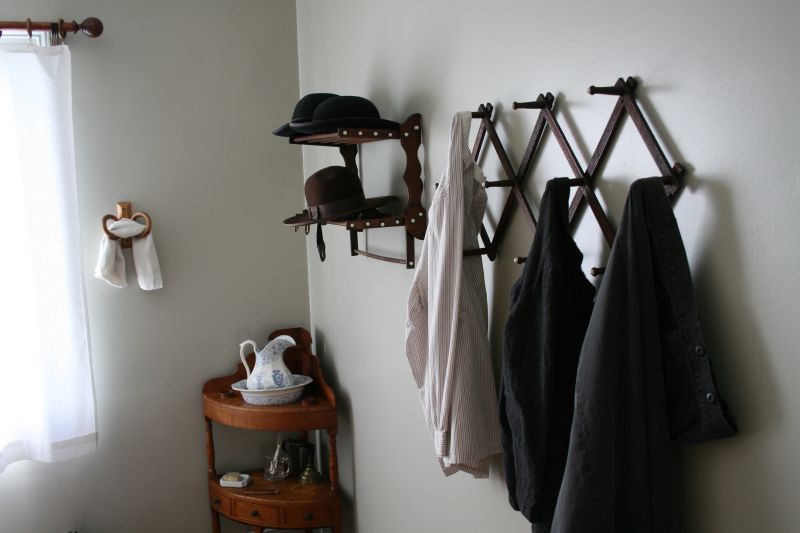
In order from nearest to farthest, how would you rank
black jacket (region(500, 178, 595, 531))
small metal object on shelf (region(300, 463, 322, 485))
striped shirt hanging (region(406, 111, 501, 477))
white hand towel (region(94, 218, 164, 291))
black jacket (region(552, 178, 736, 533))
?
black jacket (region(552, 178, 736, 533)), black jacket (region(500, 178, 595, 531)), striped shirt hanging (region(406, 111, 501, 477)), white hand towel (region(94, 218, 164, 291)), small metal object on shelf (region(300, 463, 322, 485))

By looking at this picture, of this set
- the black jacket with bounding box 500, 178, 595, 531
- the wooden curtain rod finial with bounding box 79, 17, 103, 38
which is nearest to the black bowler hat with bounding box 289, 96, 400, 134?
the black jacket with bounding box 500, 178, 595, 531

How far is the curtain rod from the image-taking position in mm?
2262

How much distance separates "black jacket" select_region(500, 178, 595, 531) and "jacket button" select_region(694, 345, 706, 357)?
23 centimetres

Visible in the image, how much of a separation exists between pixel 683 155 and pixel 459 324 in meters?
0.57

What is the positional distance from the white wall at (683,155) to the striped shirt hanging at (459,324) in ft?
0.29

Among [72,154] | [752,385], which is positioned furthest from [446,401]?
[72,154]

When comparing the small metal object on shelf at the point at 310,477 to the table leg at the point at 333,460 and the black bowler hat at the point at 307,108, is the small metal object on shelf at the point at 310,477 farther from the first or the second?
the black bowler hat at the point at 307,108

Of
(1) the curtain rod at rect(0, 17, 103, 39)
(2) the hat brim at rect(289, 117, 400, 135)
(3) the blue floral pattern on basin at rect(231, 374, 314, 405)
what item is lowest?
(3) the blue floral pattern on basin at rect(231, 374, 314, 405)

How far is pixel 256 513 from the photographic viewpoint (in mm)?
2459

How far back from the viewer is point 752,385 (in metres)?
0.88

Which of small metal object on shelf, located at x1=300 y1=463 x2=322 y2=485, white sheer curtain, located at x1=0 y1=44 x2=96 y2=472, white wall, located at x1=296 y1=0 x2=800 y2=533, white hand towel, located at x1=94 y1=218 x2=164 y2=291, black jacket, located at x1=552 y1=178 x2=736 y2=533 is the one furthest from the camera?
small metal object on shelf, located at x1=300 y1=463 x2=322 y2=485

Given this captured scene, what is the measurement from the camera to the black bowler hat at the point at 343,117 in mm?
1708

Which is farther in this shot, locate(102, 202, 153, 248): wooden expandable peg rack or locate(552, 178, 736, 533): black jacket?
locate(102, 202, 153, 248): wooden expandable peg rack

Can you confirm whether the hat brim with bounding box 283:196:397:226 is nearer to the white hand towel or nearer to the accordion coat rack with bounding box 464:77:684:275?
the accordion coat rack with bounding box 464:77:684:275
